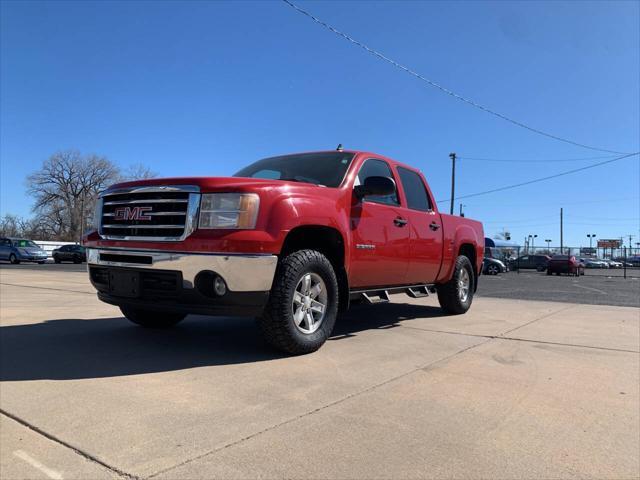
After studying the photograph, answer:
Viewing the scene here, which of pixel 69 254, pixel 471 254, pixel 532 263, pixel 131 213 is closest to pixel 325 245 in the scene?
pixel 131 213

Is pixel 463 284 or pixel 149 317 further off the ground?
pixel 463 284

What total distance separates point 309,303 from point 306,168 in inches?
69.5

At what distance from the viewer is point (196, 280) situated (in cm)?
400

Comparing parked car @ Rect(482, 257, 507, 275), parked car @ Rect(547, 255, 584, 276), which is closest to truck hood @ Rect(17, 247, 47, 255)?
parked car @ Rect(482, 257, 507, 275)

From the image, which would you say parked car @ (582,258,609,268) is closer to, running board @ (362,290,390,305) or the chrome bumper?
running board @ (362,290,390,305)

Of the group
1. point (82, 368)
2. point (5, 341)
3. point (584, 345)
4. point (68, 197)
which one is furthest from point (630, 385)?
point (68, 197)

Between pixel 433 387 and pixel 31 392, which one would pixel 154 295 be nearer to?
pixel 31 392

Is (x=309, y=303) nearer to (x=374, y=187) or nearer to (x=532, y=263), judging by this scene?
(x=374, y=187)

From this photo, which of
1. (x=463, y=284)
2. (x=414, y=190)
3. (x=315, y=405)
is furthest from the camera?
(x=463, y=284)

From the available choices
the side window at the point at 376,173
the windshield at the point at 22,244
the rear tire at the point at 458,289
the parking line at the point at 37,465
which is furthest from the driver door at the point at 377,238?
the windshield at the point at 22,244

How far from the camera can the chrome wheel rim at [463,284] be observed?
776cm

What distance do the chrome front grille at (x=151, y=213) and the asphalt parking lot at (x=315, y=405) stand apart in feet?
3.57

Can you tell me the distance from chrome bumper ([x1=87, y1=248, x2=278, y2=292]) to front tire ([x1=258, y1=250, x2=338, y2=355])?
0.17 metres

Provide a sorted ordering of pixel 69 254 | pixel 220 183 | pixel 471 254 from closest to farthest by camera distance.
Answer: pixel 220 183, pixel 471 254, pixel 69 254
